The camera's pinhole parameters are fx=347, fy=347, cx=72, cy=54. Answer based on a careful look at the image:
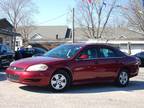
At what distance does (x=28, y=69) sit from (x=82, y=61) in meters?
1.83

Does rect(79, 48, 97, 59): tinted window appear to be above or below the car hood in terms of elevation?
above

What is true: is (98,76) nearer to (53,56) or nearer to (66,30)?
(53,56)

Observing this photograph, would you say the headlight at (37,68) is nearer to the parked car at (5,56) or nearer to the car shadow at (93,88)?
the car shadow at (93,88)

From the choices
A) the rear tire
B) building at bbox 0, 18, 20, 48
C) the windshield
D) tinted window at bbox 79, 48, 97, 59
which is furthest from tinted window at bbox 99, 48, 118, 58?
building at bbox 0, 18, 20, 48

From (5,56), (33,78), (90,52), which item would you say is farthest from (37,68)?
(5,56)

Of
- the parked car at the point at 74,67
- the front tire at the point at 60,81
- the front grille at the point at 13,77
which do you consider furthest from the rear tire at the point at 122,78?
the front grille at the point at 13,77

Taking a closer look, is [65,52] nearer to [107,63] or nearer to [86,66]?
[86,66]

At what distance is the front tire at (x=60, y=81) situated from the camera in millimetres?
10055

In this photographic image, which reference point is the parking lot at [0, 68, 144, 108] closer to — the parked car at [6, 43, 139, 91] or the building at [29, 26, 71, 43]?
the parked car at [6, 43, 139, 91]

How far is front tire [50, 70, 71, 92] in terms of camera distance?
10055 mm

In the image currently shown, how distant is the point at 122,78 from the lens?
11.9 meters

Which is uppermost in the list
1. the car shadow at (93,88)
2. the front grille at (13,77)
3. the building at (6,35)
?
the building at (6,35)

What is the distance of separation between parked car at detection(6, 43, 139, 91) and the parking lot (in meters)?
0.32

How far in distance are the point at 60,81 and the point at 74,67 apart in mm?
641
